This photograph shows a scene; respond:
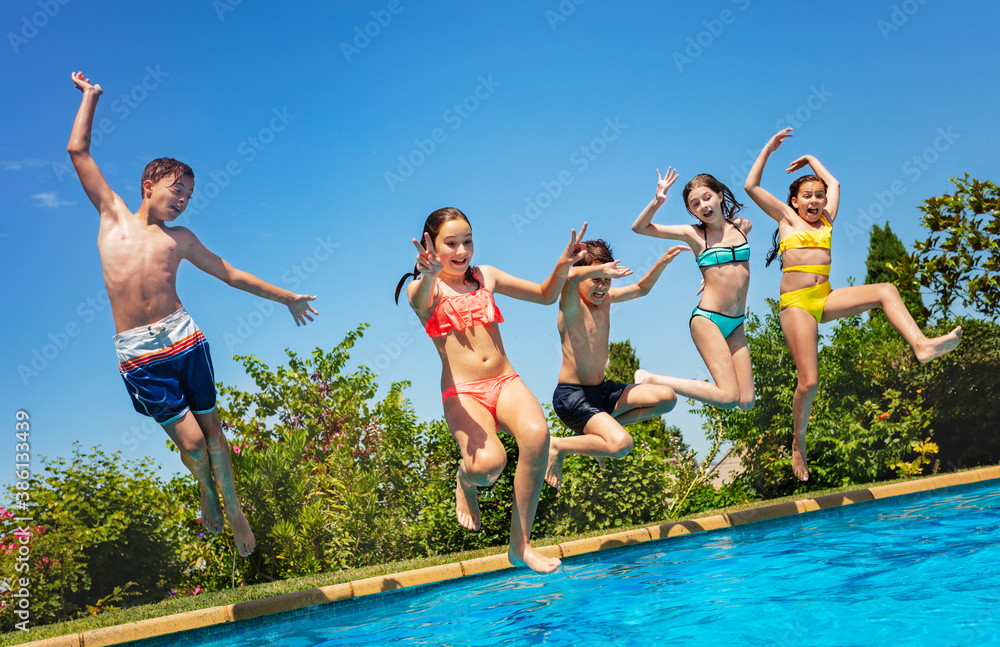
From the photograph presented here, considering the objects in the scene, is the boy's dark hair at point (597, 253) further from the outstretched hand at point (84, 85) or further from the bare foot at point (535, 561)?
the outstretched hand at point (84, 85)

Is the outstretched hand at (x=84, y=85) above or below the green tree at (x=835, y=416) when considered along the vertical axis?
above

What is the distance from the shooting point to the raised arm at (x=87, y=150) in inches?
194

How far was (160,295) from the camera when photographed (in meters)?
4.96

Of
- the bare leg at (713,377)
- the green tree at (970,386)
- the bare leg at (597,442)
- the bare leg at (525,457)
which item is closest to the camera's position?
the bare leg at (525,457)

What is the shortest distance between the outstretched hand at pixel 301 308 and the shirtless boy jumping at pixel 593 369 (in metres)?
2.04

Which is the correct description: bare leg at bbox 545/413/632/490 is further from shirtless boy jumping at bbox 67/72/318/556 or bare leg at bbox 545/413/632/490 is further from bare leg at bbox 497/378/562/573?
shirtless boy jumping at bbox 67/72/318/556

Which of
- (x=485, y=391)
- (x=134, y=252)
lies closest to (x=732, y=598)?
(x=485, y=391)

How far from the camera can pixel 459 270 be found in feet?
15.9

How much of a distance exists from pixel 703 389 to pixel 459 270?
2605mm

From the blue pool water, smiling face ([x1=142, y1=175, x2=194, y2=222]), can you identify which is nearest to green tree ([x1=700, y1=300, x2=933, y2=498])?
the blue pool water

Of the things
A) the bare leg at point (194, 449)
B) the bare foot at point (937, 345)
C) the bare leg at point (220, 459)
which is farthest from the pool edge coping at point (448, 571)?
the bare foot at point (937, 345)

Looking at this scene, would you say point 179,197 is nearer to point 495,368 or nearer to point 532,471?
point 495,368

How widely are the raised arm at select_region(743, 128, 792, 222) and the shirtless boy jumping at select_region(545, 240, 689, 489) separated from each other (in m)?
1.14

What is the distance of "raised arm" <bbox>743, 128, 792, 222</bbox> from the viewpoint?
21.1ft
